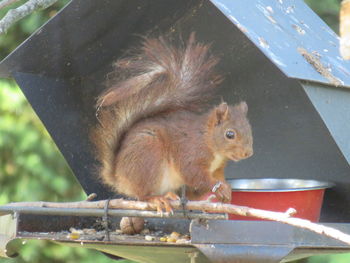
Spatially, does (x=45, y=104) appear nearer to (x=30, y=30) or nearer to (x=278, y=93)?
(x=278, y=93)

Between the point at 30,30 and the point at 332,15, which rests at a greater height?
the point at 30,30

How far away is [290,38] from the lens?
1808 mm

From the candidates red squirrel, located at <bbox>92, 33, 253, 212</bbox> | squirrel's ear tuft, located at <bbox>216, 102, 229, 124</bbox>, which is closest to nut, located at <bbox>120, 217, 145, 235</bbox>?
red squirrel, located at <bbox>92, 33, 253, 212</bbox>

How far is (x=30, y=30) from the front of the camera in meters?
3.04

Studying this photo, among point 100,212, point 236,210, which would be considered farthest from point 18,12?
point 236,210

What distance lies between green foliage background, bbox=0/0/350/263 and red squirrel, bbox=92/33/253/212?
1.05 meters

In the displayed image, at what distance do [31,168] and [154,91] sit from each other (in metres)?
1.20

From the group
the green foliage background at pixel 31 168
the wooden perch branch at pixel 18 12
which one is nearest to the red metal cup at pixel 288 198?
the wooden perch branch at pixel 18 12

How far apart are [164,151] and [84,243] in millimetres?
330

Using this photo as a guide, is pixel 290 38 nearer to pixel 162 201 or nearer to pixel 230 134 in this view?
pixel 230 134

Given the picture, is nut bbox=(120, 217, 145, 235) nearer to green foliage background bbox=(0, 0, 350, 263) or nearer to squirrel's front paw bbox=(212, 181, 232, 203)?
squirrel's front paw bbox=(212, 181, 232, 203)

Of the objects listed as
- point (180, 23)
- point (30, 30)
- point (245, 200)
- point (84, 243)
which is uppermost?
point (30, 30)

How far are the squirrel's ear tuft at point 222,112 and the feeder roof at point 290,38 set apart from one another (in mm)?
241

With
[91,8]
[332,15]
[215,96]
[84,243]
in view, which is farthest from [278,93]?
[332,15]
